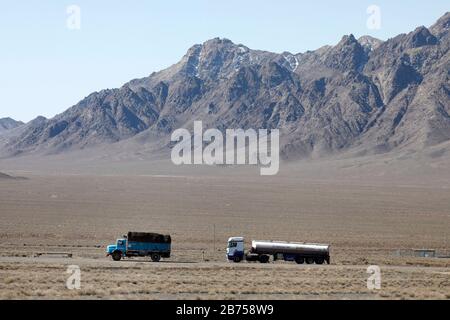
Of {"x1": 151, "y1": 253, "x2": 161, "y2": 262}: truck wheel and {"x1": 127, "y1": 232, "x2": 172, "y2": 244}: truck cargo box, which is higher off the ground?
{"x1": 127, "y1": 232, "x2": 172, "y2": 244}: truck cargo box

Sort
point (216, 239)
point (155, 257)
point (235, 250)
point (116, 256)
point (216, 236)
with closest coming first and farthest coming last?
1. point (116, 256)
2. point (155, 257)
3. point (235, 250)
4. point (216, 239)
5. point (216, 236)

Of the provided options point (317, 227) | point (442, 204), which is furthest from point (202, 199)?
point (317, 227)

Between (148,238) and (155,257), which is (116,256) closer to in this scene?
(148,238)

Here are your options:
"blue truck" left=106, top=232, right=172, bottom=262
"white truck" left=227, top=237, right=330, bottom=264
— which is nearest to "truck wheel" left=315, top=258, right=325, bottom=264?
"white truck" left=227, top=237, right=330, bottom=264

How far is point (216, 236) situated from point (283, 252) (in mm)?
18009

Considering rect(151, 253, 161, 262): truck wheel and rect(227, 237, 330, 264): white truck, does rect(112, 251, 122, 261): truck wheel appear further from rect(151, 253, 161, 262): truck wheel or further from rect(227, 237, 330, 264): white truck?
rect(227, 237, 330, 264): white truck

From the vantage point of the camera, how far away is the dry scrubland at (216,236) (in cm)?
2975

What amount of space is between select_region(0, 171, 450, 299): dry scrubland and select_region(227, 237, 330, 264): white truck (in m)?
1.33

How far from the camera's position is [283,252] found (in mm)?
43312

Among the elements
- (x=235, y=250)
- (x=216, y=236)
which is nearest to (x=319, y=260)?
(x=235, y=250)

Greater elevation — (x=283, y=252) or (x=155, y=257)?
(x=283, y=252)

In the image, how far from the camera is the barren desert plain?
2958cm
